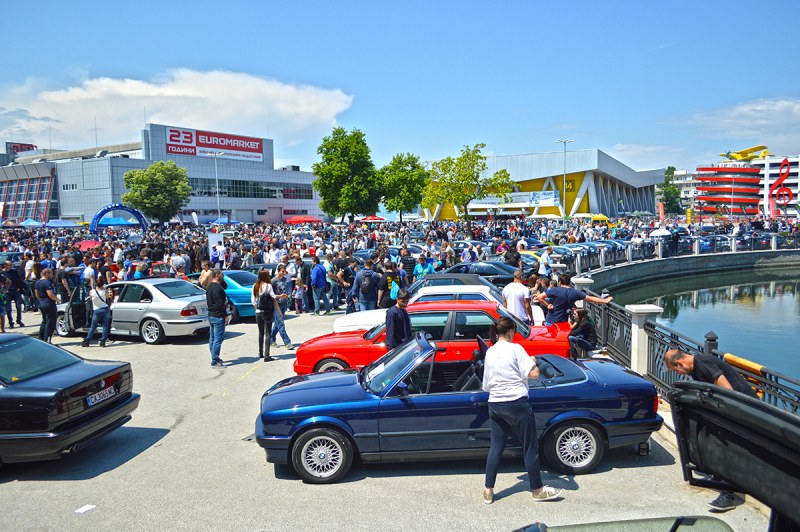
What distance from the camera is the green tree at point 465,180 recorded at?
43.1 metres

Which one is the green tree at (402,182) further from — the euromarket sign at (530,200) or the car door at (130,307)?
the car door at (130,307)

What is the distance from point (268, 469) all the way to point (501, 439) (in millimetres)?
2677

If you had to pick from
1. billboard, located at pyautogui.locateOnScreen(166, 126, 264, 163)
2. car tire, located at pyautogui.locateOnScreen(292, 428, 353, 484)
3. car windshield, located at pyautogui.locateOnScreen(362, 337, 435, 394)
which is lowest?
car tire, located at pyautogui.locateOnScreen(292, 428, 353, 484)

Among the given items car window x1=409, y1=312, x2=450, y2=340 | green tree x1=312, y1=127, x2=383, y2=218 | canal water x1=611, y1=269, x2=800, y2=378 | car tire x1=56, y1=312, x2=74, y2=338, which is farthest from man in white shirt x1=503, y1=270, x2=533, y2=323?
green tree x1=312, y1=127, x2=383, y2=218

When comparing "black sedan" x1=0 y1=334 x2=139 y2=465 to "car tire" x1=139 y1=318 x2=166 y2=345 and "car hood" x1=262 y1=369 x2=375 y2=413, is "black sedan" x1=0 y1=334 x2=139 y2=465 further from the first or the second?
"car tire" x1=139 y1=318 x2=166 y2=345

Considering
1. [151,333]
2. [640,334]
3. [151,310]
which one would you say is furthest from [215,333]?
[640,334]

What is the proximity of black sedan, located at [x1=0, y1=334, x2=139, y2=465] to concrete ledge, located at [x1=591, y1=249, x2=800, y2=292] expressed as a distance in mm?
26585

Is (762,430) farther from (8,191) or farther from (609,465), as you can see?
(8,191)

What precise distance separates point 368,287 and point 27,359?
8665 millimetres

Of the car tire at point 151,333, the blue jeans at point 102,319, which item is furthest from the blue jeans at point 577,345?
the blue jeans at point 102,319

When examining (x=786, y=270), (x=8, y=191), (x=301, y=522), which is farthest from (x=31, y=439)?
(x=8, y=191)

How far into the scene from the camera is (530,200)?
89.6 m

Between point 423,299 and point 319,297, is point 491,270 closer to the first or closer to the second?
point 319,297

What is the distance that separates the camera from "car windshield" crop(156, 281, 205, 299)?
12.8 metres
